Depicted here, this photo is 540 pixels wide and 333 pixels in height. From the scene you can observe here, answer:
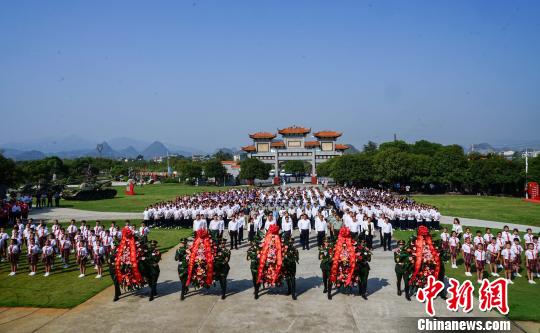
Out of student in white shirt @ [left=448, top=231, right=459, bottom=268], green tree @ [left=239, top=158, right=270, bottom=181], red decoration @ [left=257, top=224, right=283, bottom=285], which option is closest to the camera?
red decoration @ [left=257, top=224, right=283, bottom=285]

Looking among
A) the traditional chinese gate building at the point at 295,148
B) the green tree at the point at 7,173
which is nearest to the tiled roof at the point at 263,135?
the traditional chinese gate building at the point at 295,148

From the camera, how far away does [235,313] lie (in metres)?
9.84

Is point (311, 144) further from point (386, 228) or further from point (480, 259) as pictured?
point (480, 259)

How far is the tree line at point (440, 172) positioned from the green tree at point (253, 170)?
1552cm

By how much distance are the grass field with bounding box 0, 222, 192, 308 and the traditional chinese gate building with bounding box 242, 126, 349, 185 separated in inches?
2303

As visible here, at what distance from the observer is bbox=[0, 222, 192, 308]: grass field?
1107 centimetres

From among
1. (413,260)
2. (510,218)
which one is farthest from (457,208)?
(413,260)

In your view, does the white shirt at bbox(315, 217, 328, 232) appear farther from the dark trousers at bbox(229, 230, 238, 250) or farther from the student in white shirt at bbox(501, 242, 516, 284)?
the student in white shirt at bbox(501, 242, 516, 284)

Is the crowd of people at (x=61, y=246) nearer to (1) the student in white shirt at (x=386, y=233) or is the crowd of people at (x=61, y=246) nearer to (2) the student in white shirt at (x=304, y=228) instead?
(2) the student in white shirt at (x=304, y=228)

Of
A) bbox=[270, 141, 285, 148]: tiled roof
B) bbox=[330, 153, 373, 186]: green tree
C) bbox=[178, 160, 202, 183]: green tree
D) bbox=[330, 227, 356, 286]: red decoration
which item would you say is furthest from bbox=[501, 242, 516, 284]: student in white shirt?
bbox=[270, 141, 285, 148]: tiled roof

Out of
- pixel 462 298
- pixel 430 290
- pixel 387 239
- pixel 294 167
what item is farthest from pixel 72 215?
pixel 294 167

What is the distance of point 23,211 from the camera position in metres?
26.2

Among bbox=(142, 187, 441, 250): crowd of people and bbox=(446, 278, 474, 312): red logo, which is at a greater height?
bbox=(142, 187, 441, 250): crowd of people

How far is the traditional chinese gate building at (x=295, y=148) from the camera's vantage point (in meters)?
73.3
